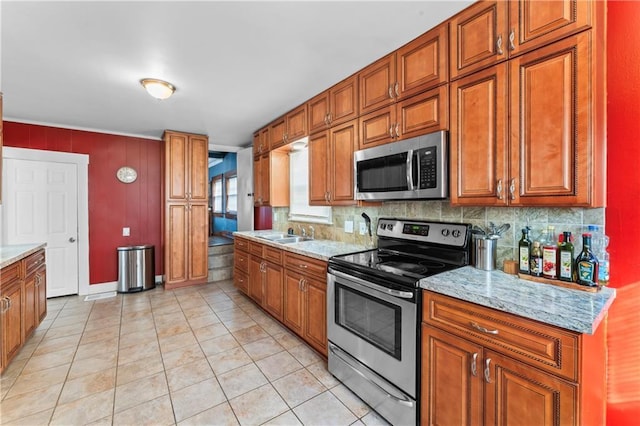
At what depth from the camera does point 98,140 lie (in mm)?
4328

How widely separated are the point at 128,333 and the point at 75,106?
2.71 meters

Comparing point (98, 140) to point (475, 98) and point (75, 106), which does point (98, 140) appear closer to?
point (75, 106)

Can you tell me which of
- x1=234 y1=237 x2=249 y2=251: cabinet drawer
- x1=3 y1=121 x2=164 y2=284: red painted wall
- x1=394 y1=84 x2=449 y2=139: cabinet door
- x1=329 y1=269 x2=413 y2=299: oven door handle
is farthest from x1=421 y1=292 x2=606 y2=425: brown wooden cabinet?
x1=3 y1=121 x2=164 y2=284: red painted wall

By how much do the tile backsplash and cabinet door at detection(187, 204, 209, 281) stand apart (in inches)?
108

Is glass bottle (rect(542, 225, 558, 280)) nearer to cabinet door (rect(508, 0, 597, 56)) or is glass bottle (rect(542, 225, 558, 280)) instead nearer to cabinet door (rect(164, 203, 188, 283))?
cabinet door (rect(508, 0, 597, 56))

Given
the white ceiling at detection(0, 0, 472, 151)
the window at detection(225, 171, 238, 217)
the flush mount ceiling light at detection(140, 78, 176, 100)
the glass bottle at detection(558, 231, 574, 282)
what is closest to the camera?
the glass bottle at detection(558, 231, 574, 282)

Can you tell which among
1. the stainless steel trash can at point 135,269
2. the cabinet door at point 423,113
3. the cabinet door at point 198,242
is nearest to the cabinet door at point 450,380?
the cabinet door at point 423,113

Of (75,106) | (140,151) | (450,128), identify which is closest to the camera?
(450,128)

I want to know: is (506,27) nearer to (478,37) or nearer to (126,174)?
(478,37)

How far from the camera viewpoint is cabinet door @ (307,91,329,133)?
2.82 m

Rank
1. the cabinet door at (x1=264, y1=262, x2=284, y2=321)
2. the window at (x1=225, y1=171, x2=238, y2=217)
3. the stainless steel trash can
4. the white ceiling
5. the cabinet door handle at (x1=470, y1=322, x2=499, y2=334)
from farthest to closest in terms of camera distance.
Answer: the window at (x1=225, y1=171, x2=238, y2=217)
the stainless steel trash can
the cabinet door at (x1=264, y1=262, x2=284, y2=321)
the white ceiling
the cabinet door handle at (x1=470, y1=322, x2=499, y2=334)

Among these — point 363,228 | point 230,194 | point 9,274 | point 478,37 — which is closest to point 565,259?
point 478,37

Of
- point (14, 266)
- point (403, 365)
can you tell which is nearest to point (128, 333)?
point (14, 266)

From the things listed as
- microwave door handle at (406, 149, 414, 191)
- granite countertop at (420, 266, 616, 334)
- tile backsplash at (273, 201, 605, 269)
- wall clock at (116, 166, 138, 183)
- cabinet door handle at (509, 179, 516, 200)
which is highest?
wall clock at (116, 166, 138, 183)
